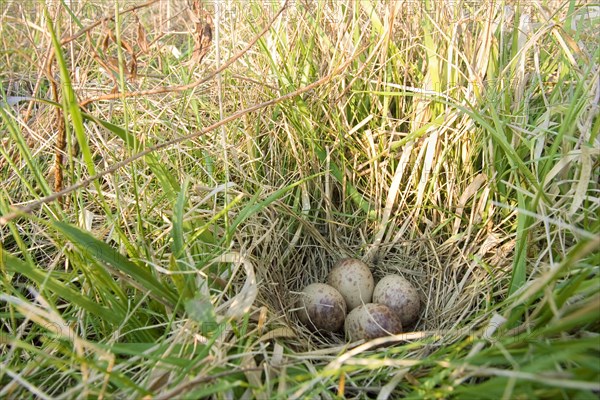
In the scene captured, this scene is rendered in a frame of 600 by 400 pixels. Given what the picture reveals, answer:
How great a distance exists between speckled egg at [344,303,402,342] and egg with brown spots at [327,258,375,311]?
0.12 m

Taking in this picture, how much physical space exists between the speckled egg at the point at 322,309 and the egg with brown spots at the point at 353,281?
0.06m

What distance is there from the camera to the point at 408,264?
2.11 metres

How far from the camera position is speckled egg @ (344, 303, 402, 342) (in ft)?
5.81

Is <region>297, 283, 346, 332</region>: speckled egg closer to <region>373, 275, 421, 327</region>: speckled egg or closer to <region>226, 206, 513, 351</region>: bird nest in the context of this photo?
<region>226, 206, 513, 351</region>: bird nest

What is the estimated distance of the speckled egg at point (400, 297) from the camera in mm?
1897

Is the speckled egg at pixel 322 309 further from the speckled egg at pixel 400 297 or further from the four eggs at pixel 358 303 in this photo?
the speckled egg at pixel 400 297

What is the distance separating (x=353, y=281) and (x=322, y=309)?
172 millimetres

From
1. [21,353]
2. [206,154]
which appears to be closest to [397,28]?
[206,154]

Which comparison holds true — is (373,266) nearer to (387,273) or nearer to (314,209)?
(387,273)

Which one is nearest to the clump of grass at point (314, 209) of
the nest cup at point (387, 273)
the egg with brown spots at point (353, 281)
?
the nest cup at point (387, 273)

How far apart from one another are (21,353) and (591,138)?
65.8 inches

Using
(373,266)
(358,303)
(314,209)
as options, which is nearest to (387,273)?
(373,266)

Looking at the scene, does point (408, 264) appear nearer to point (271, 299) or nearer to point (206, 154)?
point (271, 299)

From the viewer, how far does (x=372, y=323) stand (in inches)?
70.2
